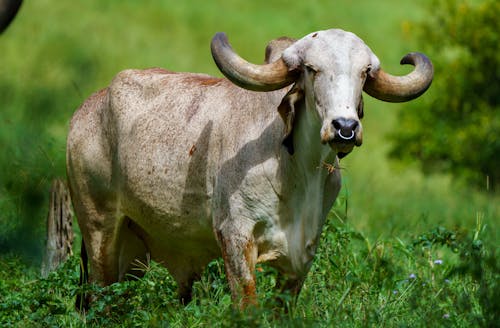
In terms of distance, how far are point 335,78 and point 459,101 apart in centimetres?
1211

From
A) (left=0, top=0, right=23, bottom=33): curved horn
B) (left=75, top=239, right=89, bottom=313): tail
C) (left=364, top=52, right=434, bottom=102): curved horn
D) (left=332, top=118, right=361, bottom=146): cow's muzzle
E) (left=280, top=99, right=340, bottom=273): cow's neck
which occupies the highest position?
(left=0, top=0, right=23, bottom=33): curved horn

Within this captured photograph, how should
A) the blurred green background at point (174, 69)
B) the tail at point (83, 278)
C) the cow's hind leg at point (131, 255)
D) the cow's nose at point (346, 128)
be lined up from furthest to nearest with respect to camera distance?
the cow's hind leg at point (131, 255)
the tail at point (83, 278)
the cow's nose at point (346, 128)
the blurred green background at point (174, 69)

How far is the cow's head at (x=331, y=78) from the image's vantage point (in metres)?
5.09

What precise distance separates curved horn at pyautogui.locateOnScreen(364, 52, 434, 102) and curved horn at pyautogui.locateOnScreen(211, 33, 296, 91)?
46 centimetres

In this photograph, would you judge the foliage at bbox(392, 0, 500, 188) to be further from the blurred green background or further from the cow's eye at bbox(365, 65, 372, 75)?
the cow's eye at bbox(365, 65, 372, 75)

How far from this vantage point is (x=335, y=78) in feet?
17.2

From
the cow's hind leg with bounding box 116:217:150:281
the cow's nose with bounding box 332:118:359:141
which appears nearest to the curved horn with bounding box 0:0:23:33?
the cow's nose with bounding box 332:118:359:141

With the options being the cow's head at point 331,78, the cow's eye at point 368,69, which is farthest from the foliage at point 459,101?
the cow's eye at point 368,69

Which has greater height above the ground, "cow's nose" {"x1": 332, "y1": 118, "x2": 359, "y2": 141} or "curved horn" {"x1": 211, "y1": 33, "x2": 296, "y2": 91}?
"curved horn" {"x1": 211, "y1": 33, "x2": 296, "y2": 91}

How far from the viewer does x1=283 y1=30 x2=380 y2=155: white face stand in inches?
198

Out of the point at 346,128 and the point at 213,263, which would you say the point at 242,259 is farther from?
the point at 213,263

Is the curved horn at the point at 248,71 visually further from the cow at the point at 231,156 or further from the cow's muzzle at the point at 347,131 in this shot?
the cow's muzzle at the point at 347,131

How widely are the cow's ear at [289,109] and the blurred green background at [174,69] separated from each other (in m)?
0.52

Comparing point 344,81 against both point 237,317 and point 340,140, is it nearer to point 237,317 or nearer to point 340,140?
point 340,140
